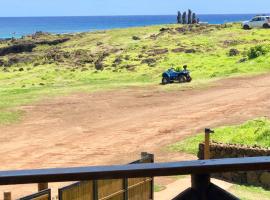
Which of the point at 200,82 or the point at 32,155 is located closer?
the point at 32,155

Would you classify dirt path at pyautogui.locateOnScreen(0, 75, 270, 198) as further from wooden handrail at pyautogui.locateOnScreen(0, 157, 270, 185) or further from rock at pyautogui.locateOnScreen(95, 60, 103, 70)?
wooden handrail at pyautogui.locateOnScreen(0, 157, 270, 185)

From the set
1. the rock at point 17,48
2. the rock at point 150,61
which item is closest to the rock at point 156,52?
the rock at point 150,61

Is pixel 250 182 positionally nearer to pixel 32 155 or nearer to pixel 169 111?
pixel 32 155

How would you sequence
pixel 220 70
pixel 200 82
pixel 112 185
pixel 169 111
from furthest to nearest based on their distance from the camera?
pixel 220 70 → pixel 200 82 → pixel 169 111 → pixel 112 185

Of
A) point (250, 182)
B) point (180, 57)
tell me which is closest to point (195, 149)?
point (250, 182)

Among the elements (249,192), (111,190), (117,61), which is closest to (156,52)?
(117,61)

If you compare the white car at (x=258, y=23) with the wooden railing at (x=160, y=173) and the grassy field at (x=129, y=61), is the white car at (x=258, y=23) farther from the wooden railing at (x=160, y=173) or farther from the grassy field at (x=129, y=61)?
the wooden railing at (x=160, y=173)

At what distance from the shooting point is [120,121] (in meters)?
24.1

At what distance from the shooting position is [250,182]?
1441 cm

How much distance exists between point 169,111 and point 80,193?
609 inches

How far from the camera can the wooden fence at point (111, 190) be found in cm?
1021

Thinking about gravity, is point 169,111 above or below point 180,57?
below

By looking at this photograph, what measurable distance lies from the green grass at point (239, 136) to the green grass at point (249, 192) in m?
3.46

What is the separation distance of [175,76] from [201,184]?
30.8m
